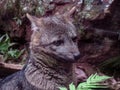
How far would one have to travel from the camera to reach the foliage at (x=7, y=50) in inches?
305

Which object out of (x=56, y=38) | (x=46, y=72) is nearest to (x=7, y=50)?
(x=46, y=72)

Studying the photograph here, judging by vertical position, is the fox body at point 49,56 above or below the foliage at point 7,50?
above

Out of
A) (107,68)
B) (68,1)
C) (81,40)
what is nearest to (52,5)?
(68,1)

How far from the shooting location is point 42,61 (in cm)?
500

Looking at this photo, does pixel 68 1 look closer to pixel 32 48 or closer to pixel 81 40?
pixel 81 40

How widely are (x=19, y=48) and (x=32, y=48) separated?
336 cm

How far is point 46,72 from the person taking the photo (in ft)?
16.6

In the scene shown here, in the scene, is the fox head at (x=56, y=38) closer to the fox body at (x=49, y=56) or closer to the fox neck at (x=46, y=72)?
the fox body at (x=49, y=56)

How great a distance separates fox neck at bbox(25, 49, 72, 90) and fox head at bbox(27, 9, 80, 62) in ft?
0.52

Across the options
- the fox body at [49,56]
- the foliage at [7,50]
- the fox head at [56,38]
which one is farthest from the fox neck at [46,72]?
the foliage at [7,50]

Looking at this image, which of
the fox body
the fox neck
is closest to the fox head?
the fox body

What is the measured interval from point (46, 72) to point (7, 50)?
2955 millimetres

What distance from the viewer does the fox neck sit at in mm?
4973

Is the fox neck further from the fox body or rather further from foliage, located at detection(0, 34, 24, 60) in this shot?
foliage, located at detection(0, 34, 24, 60)
